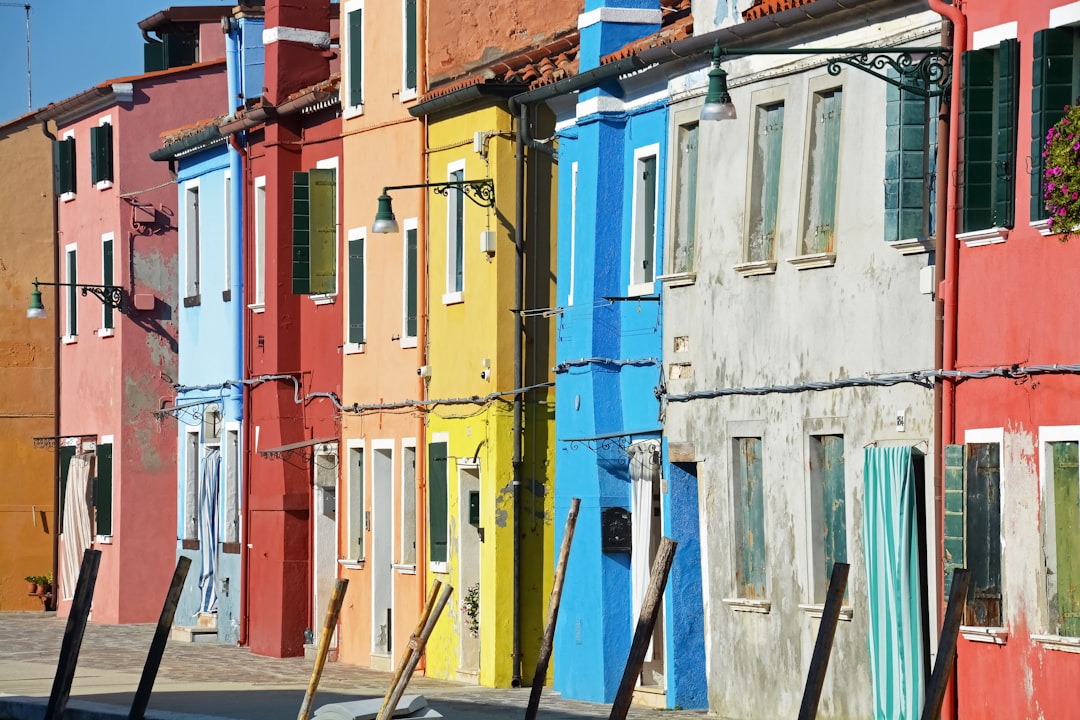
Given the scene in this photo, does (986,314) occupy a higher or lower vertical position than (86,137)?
lower

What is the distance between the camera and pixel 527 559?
92.7 feet

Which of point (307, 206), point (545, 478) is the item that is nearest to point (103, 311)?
point (307, 206)

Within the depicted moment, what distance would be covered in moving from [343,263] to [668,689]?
11.2 m

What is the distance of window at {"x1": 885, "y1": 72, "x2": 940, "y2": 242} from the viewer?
63.7ft

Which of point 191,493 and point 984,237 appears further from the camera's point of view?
point 191,493

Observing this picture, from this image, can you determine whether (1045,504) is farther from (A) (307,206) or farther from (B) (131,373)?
(B) (131,373)

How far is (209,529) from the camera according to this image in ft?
126

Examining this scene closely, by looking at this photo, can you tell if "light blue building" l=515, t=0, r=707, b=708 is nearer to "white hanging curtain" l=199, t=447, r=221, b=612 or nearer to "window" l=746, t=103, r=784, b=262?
"window" l=746, t=103, r=784, b=262

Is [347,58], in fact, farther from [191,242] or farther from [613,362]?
[613,362]

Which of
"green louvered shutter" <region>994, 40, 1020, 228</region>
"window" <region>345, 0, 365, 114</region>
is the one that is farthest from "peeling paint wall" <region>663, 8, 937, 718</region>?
"window" <region>345, 0, 365, 114</region>

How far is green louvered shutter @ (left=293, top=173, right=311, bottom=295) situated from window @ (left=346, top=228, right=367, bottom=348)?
2.81 ft

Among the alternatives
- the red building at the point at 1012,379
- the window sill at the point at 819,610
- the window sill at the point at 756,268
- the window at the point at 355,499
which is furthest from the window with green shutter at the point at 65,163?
the red building at the point at 1012,379

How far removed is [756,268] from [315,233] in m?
12.6

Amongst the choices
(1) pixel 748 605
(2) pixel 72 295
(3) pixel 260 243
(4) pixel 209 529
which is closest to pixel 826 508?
(1) pixel 748 605
